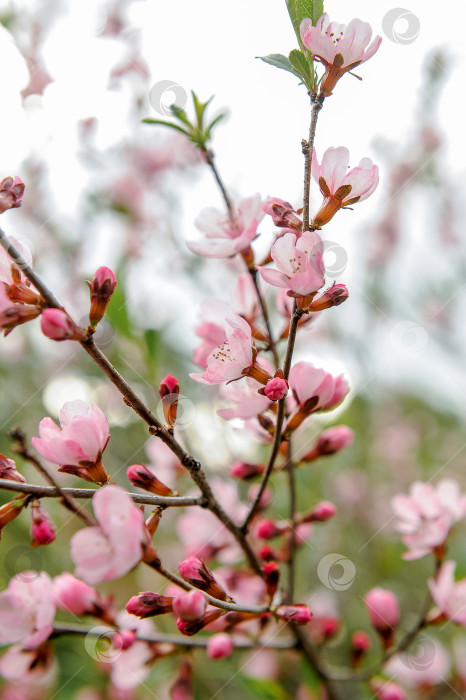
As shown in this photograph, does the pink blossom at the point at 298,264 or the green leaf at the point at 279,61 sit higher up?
the green leaf at the point at 279,61

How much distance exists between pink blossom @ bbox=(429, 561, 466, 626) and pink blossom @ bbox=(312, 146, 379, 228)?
0.69m

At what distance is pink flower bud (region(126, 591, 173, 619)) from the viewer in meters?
0.72

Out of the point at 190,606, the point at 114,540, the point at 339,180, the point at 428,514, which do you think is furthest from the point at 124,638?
the point at 339,180

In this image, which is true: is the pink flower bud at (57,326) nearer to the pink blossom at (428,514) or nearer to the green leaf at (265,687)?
the pink blossom at (428,514)

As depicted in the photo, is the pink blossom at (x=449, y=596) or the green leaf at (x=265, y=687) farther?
the green leaf at (x=265, y=687)

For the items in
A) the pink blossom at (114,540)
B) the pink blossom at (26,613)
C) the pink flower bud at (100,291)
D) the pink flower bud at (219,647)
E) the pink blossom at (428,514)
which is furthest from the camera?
the pink blossom at (428,514)

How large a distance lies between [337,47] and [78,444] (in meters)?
0.63

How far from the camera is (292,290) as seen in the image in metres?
0.69

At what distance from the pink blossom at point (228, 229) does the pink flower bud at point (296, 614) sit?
55 centimetres

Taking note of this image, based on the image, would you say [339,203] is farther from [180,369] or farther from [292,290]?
[180,369]

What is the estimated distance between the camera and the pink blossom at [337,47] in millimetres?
701

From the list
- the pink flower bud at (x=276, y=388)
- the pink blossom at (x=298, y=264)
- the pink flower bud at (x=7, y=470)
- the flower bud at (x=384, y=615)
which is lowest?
the flower bud at (x=384, y=615)

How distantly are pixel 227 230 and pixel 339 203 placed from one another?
241 millimetres

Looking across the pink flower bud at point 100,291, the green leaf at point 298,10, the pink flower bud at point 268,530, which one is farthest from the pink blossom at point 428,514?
the green leaf at point 298,10
